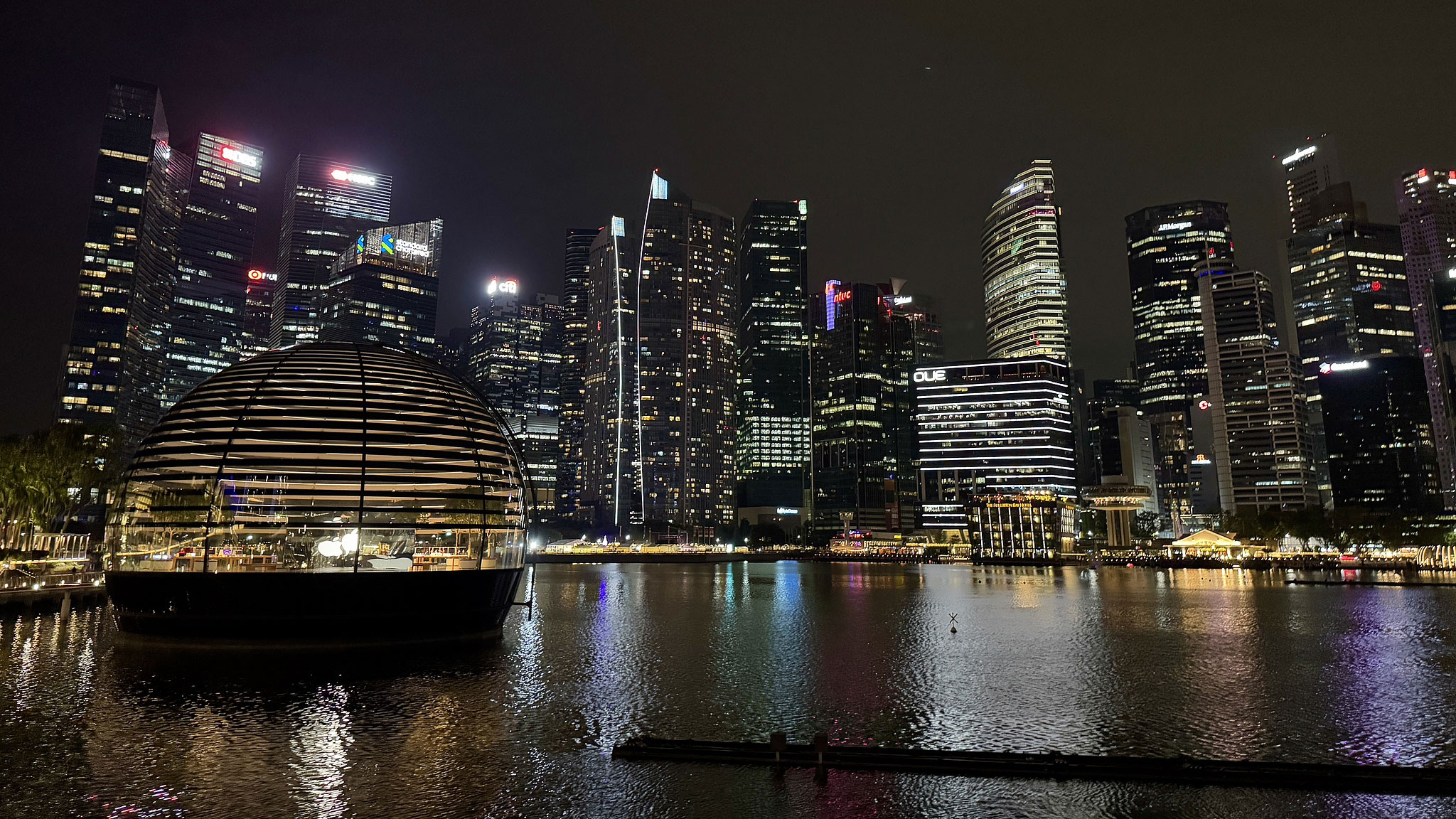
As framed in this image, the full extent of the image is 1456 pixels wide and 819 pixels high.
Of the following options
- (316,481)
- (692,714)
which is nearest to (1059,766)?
(692,714)

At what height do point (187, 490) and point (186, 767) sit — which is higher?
point (187, 490)

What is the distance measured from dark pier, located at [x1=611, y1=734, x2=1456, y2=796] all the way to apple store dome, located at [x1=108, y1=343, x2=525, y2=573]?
78.1 ft

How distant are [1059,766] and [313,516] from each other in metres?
36.5

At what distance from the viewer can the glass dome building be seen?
41.0 meters

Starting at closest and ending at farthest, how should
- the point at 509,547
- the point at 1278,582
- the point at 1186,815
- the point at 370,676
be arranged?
the point at 1186,815 → the point at 370,676 → the point at 509,547 → the point at 1278,582

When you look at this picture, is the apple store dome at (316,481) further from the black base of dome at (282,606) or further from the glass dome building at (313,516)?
the black base of dome at (282,606)

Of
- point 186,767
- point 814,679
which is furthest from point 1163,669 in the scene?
point 186,767

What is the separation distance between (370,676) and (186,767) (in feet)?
42.4

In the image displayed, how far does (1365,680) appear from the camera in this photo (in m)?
35.6

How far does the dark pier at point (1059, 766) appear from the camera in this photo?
20.8 meters

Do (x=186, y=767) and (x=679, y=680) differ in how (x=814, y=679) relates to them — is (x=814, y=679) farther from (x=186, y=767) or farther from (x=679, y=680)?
(x=186, y=767)

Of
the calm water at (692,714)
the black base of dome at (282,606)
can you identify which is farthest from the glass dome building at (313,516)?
the calm water at (692,714)

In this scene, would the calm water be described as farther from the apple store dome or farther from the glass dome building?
the apple store dome

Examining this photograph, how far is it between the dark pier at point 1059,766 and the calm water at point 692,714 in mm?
609
